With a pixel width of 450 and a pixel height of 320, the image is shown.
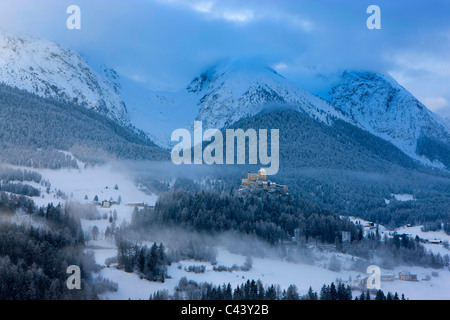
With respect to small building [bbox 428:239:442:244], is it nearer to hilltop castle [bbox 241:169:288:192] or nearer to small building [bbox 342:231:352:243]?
small building [bbox 342:231:352:243]

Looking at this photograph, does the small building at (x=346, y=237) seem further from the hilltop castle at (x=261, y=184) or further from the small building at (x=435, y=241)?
the small building at (x=435, y=241)

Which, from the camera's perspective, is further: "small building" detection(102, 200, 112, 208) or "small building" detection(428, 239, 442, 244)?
"small building" detection(428, 239, 442, 244)

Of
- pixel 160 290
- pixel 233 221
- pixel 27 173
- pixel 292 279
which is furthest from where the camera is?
pixel 27 173

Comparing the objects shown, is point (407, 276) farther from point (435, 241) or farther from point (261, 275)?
point (435, 241)

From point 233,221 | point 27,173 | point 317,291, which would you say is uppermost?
point 27,173

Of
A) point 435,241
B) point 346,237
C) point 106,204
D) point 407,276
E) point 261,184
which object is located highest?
point 261,184

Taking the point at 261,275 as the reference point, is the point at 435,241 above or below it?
above

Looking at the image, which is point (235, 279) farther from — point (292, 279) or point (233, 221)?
point (233, 221)

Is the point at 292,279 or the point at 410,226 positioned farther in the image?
the point at 410,226

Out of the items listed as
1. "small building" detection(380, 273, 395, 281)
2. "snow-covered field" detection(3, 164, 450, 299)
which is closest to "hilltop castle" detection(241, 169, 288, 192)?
"snow-covered field" detection(3, 164, 450, 299)

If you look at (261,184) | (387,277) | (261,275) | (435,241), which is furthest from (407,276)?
(261,184)
